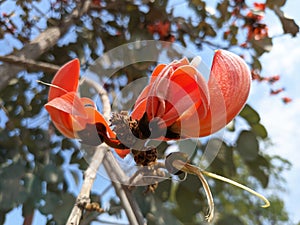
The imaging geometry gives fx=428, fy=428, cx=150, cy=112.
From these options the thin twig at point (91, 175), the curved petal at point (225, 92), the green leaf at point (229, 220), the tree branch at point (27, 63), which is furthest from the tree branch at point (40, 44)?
the curved petal at point (225, 92)

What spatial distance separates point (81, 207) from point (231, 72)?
0.22 metres

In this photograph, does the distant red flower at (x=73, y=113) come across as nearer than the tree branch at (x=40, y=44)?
Yes

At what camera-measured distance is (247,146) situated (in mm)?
1125

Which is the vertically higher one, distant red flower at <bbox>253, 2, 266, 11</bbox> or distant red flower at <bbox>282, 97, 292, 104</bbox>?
distant red flower at <bbox>253, 2, 266, 11</bbox>

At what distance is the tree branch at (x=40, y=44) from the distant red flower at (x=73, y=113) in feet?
2.06

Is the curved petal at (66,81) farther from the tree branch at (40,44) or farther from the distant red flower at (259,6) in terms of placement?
the distant red flower at (259,6)

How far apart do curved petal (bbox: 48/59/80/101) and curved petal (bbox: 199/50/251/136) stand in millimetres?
119

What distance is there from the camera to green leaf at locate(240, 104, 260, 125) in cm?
105

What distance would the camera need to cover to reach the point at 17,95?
56.0 inches

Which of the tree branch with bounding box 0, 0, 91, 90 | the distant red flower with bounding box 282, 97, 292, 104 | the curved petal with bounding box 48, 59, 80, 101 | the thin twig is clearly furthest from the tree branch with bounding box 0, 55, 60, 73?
the distant red flower with bounding box 282, 97, 292, 104

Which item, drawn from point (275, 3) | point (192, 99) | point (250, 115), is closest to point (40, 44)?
point (250, 115)

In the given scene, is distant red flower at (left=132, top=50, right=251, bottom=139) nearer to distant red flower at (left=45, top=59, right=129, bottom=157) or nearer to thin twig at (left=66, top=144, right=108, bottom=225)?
distant red flower at (left=45, top=59, right=129, bottom=157)

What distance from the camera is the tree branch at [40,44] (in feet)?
3.17

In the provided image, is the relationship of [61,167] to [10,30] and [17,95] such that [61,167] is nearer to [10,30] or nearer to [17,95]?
[17,95]
